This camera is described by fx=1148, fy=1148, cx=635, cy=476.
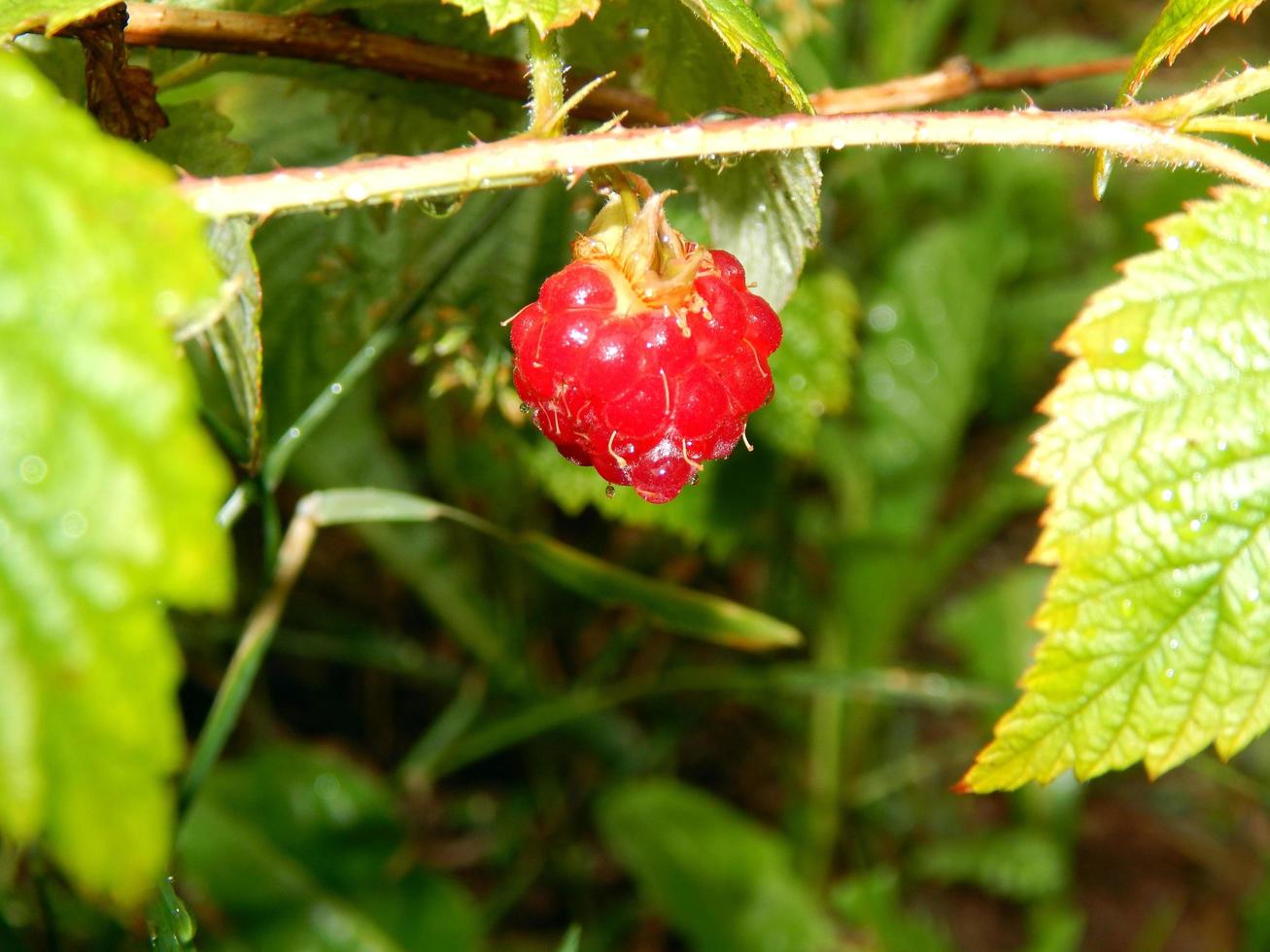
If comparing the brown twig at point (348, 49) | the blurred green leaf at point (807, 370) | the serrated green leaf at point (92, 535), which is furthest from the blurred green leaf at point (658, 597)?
the serrated green leaf at point (92, 535)

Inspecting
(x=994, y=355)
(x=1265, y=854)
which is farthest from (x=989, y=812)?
(x=994, y=355)

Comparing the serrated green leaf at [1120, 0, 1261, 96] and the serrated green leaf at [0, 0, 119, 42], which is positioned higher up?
the serrated green leaf at [1120, 0, 1261, 96]

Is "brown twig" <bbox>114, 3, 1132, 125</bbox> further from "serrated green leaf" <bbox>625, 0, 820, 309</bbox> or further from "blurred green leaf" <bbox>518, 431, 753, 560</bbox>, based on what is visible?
"blurred green leaf" <bbox>518, 431, 753, 560</bbox>

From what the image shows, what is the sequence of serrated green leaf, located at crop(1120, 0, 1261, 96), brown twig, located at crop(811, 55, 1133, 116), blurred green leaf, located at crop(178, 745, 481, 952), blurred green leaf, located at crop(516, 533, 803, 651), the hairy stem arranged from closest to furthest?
the hairy stem < serrated green leaf, located at crop(1120, 0, 1261, 96) < brown twig, located at crop(811, 55, 1133, 116) < blurred green leaf, located at crop(516, 533, 803, 651) < blurred green leaf, located at crop(178, 745, 481, 952)

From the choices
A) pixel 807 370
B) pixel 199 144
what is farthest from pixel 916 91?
pixel 199 144

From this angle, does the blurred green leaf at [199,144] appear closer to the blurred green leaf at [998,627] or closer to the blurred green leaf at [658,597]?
the blurred green leaf at [658,597]

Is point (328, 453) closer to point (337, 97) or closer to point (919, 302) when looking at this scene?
point (337, 97)

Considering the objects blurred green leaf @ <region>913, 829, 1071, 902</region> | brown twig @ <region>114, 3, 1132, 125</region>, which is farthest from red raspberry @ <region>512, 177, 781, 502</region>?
blurred green leaf @ <region>913, 829, 1071, 902</region>

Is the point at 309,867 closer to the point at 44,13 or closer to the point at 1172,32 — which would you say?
the point at 44,13
